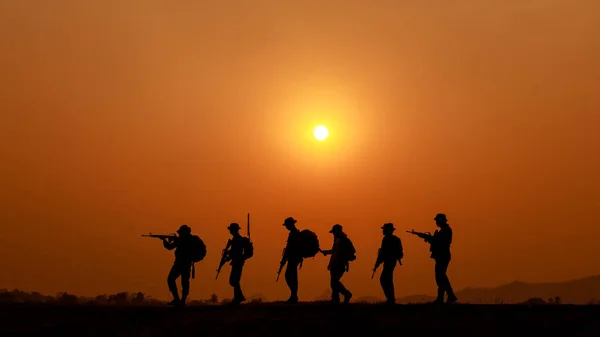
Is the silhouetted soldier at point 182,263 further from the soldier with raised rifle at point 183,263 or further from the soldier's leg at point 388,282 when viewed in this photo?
the soldier's leg at point 388,282

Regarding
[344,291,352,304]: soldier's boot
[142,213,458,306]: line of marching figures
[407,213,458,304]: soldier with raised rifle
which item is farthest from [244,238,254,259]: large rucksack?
[407,213,458,304]: soldier with raised rifle

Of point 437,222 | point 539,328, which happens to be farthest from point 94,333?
point 539,328

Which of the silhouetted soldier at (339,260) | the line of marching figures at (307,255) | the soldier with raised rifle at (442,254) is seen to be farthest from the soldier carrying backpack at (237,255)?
the soldier with raised rifle at (442,254)

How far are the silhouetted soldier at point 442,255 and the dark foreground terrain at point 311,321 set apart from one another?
1478 millimetres

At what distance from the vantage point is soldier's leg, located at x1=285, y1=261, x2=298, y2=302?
3066 centimetres

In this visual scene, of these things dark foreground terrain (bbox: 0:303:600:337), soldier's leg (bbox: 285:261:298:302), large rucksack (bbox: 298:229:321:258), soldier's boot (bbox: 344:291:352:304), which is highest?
→ large rucksack (bbox: 298:229:321:258)

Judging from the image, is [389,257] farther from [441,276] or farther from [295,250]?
[295,250]

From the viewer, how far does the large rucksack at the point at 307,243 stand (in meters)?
30.8

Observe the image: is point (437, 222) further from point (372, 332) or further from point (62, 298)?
point (62, 298)

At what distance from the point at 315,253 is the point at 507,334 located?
8622 mm

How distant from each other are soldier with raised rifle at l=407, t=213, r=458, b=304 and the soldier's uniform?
6.39m

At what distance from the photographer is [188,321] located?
27250 mm

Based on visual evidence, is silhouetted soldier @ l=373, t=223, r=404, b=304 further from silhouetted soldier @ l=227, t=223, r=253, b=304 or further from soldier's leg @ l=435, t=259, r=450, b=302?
silhouetted soldier @ l=227, t=223, r=253, b=304

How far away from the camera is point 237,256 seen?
104 feet
